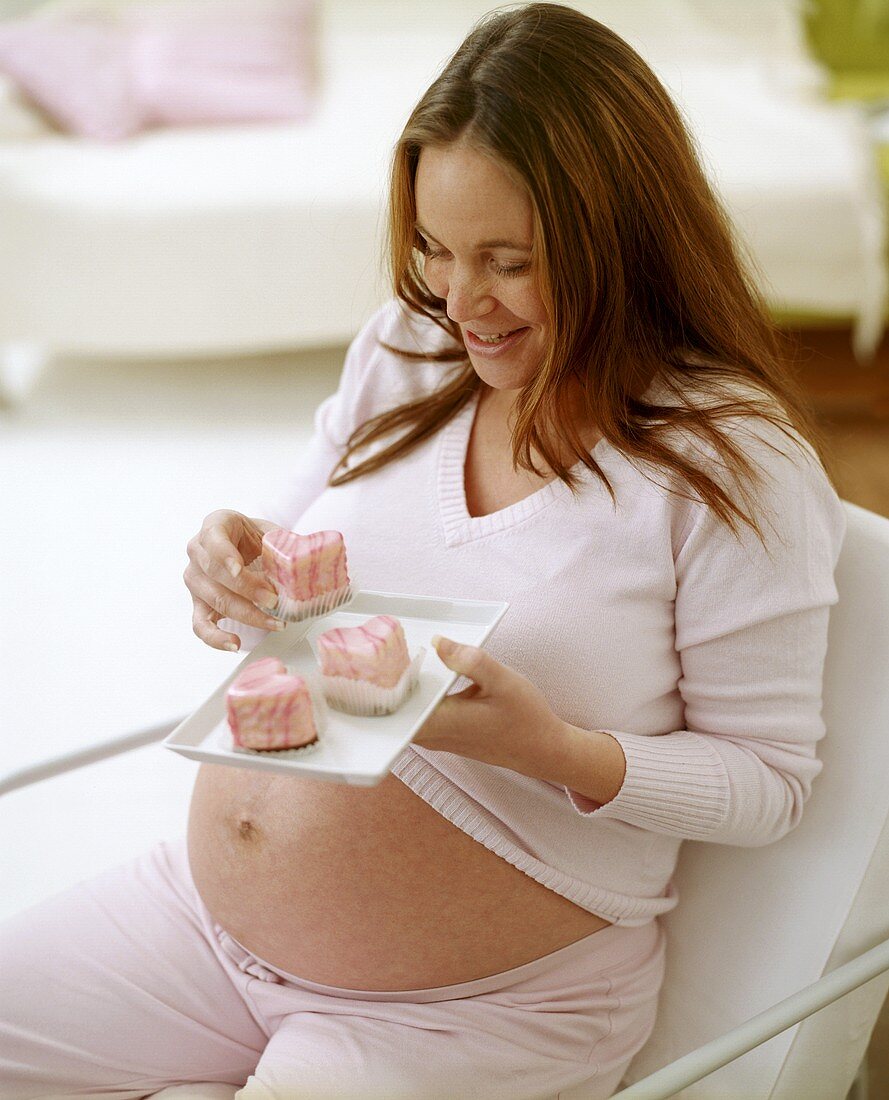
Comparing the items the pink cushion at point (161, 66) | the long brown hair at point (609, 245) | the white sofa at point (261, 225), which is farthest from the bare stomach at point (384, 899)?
the pink cushion at point (161, 66)

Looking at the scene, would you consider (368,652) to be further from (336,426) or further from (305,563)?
(336,426)

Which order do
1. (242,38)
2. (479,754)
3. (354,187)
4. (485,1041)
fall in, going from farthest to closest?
(242,38), (354,187), (485,1041), (479,754)

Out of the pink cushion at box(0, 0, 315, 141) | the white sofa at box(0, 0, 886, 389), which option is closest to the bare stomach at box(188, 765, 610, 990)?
the white sofa at box(0, 0, 886, 389)

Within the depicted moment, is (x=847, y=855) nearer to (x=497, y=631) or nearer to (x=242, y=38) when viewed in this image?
(x=497, y=631)

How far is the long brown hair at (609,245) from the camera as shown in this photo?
944 mm

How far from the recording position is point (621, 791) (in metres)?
0.97

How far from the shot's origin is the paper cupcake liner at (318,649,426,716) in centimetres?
84

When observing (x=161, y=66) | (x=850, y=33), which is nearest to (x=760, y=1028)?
(x=161, y=66)

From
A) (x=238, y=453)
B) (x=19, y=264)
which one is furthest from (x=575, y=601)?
(x=19, y=264)

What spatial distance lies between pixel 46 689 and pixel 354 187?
1.53 metres

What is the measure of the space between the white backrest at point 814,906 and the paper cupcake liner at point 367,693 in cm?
44

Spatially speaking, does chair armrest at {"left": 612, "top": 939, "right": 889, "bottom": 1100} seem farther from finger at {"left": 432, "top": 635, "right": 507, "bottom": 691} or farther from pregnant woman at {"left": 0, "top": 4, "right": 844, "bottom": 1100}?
finger at {"left": 432, "top": 635, "right": 507, "bottom": 691}

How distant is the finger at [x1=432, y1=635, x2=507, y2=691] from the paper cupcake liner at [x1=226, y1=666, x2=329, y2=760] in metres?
0.11

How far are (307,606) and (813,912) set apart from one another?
52 cm
